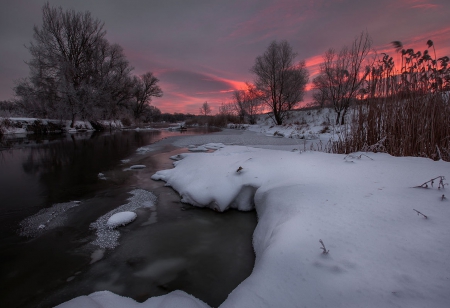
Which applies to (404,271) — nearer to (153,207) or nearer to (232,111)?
(153,207)

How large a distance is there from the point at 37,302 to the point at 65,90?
56.9 ft

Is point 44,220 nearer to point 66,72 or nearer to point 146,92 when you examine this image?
point 66,72

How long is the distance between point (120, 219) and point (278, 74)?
57.6 feet

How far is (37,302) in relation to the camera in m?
1.17

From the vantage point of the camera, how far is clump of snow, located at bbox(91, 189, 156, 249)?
1763 mm

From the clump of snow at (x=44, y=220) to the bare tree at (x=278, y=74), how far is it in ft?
56.8

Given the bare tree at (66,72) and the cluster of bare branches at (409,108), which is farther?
the bare tree at (66,72)

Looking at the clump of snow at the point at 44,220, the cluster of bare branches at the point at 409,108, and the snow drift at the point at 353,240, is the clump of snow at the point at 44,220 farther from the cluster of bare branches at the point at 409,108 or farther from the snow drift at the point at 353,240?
the cluster of bare branches at the point at 409,108

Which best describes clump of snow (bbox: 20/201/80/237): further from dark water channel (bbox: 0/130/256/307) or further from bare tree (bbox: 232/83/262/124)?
bare tree (bbox: 232/83/262/124)

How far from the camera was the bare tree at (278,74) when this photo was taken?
1600 cm

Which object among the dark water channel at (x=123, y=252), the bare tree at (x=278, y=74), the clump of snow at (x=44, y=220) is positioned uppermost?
the bare tree at (x=278, y=74)

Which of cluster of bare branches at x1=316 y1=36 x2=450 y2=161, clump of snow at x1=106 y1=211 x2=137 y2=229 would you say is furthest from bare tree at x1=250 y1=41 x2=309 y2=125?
clump of snow at x1=106 y1=211 x2=137 y2=229

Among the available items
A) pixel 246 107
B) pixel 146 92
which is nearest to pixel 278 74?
pixel 246 107

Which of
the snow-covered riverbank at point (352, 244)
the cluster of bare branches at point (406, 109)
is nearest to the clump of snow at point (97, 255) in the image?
the snow-covered riverbank at point (352, 244)
